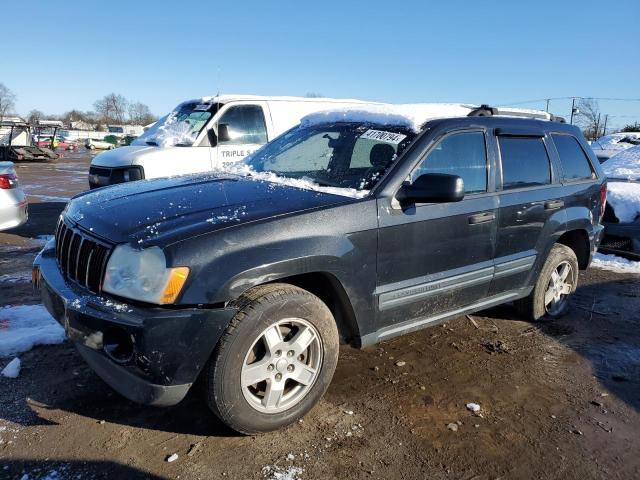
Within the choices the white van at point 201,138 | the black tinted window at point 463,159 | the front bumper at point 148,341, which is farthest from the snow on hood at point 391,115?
the white van at point 201,138

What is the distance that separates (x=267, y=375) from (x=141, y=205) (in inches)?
48.2

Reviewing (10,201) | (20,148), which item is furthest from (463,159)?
(20,148)

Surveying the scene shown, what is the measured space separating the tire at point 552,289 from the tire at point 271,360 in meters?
2.35

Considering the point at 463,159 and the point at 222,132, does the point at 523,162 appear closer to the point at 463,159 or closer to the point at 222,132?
the point at 463,159

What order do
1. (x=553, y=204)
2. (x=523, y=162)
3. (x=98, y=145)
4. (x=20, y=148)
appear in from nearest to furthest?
(x=523, y=162), (x=553, y=204), (x=20, y=148), (x=98, y=145)

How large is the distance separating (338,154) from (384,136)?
0.35 m

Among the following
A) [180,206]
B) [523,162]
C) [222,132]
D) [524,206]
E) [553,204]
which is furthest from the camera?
[222,132]

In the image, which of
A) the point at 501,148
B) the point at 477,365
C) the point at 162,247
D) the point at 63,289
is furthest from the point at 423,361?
the point at 63,289

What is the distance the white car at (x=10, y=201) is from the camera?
6.26 meters

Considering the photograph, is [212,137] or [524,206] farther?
→ [212,137]

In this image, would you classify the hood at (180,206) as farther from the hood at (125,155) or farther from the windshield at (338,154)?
the hood at (125,155)

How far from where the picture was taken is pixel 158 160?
24.6ft

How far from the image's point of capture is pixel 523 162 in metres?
4.11

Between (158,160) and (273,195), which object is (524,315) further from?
(158,160)
